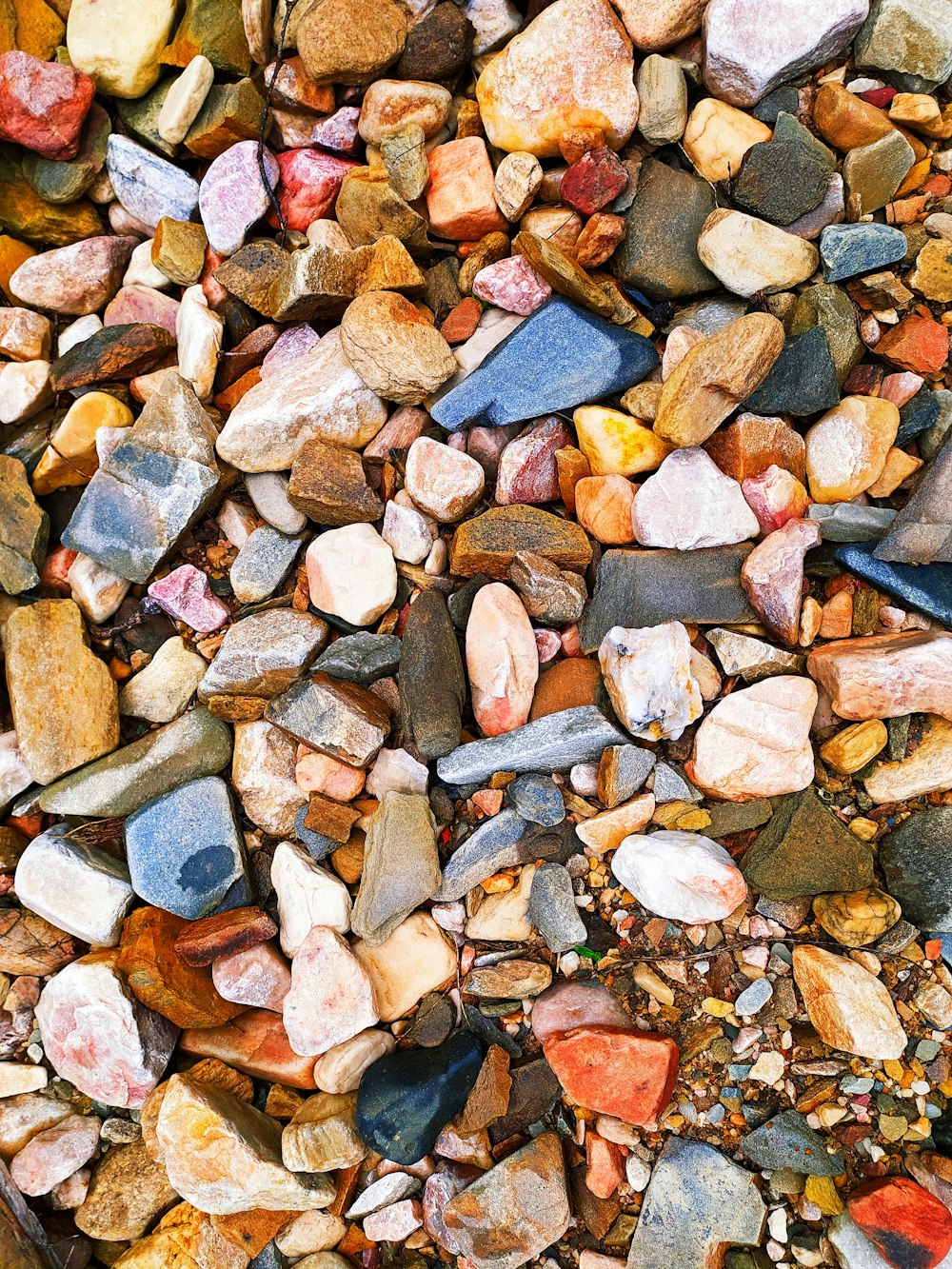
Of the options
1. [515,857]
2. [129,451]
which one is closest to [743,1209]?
[515,857]

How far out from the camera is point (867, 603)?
1818 mm

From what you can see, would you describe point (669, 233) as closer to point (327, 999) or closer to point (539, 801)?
point (539, 801)

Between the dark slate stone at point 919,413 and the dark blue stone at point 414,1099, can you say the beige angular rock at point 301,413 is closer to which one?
the dark slate stone at point 919,413

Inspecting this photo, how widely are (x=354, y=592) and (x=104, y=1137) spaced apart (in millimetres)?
1527

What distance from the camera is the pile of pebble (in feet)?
5.75

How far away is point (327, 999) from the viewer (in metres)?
1.83

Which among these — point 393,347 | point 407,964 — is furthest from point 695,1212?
point 393,347

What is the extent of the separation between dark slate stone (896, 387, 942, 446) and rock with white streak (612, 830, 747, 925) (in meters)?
1.04

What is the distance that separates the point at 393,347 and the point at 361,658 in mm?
741

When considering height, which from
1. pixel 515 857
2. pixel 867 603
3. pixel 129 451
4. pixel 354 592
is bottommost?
pixel 515 857

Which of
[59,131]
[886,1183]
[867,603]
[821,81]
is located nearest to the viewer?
[886,1183]

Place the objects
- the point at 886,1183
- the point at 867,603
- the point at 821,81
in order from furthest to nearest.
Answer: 1. the point at 821,81
2. the point at 867,603
3. the point at 886,1183

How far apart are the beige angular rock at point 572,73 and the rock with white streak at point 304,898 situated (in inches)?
74.5

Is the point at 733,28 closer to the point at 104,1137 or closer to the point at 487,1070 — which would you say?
the point at 487,1070
